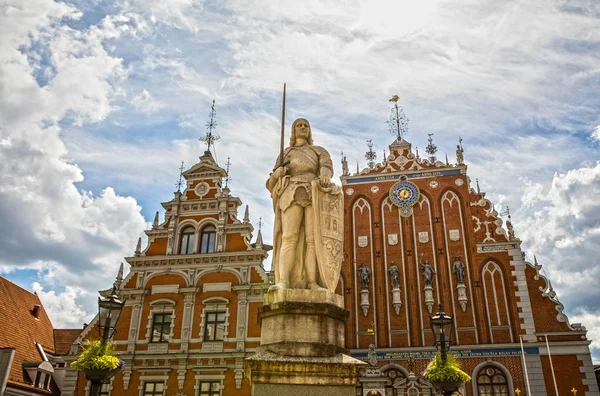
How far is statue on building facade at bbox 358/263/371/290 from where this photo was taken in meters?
22.7

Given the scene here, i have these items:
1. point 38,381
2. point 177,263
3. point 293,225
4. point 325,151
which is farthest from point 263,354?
point 38,381

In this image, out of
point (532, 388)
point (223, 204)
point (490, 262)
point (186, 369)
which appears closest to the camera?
point (532, 388)

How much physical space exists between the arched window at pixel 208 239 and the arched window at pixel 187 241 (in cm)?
50

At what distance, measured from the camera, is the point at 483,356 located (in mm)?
20453

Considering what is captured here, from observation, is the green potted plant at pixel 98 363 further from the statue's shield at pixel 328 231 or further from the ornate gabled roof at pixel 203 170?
the ornate gabled roof at pixel 203 170

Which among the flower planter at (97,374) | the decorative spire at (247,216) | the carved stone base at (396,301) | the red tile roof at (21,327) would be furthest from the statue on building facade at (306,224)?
the red tile roof at (21,327)

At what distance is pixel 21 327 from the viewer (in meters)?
23.3

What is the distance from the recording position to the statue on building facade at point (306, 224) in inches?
232

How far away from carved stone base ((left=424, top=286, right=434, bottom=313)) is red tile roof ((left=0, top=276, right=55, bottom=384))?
17.4 meters

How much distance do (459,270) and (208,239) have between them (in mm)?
11817

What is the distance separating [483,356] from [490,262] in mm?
4257

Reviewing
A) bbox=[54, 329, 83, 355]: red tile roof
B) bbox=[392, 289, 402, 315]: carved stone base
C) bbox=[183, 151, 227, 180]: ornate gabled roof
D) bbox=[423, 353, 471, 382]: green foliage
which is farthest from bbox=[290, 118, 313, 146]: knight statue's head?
bbox=[54, 329, 83, 355]: red tile roof

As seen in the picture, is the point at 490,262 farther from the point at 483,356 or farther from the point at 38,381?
the point at 38,381

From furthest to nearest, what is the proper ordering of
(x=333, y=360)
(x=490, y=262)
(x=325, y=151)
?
(x=490, y=262)
(x=325, y=151)
(x=333, y=360)
